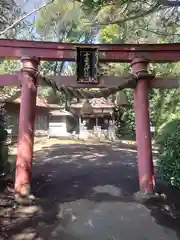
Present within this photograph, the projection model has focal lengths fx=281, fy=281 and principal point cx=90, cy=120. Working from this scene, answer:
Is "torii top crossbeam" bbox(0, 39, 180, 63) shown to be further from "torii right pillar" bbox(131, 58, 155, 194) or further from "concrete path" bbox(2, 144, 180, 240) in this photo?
"concrete path" bbox(2, 144, 180, 240)

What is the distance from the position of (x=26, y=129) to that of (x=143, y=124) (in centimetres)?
264

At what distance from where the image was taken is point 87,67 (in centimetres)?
641

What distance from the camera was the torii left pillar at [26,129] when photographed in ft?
19.8

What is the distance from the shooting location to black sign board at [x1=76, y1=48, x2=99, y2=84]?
252 inches

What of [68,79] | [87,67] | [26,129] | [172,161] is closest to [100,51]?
[87,67]

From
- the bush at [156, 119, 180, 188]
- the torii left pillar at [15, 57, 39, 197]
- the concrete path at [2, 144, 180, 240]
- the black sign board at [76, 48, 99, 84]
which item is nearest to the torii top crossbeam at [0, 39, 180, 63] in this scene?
the black sign board at [76, 48, 99, 84]

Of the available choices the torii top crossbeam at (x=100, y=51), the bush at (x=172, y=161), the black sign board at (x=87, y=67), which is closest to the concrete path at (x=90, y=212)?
the bush at (x=172, y=161)

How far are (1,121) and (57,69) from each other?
1595 centimetres

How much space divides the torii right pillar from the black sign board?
0.92 m

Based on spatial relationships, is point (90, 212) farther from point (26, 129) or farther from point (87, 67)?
point (87, 67)

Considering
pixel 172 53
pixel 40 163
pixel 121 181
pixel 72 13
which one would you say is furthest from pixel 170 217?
pixel 72 13

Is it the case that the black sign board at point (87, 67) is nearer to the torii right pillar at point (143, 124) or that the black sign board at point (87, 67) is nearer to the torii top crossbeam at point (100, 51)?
the torii top crossbeam at point (100, 51)

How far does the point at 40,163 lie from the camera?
34.2 feet

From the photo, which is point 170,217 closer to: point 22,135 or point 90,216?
point 90,216
